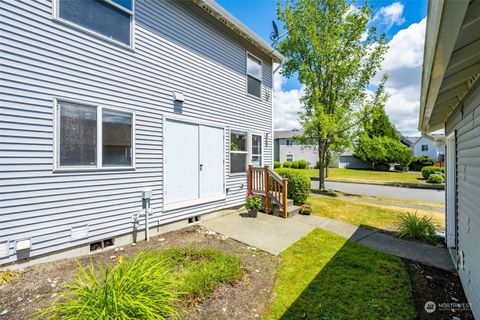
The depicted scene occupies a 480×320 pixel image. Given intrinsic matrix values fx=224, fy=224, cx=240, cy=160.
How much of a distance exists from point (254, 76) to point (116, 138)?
5339 millimetres

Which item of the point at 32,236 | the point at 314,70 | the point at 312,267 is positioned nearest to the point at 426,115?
the point at 312,267

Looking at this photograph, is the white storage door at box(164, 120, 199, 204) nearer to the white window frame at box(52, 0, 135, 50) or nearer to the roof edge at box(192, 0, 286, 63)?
the white window frame at box(52, 0, 135, 50)

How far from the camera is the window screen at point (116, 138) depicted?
4.29 m

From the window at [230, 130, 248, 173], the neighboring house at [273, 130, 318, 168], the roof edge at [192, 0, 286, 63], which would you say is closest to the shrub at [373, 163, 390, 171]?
the neighboring house at [273, 130, 318, 168]

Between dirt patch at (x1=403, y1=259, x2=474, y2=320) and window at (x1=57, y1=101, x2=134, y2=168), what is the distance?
537 centimetres

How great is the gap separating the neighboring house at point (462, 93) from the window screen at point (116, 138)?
476cm

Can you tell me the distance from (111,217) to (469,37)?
5464mm

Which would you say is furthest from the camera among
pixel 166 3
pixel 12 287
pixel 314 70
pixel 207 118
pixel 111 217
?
pixel 314 70

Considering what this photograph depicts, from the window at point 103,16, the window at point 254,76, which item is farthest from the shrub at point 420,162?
the window at point 103,16

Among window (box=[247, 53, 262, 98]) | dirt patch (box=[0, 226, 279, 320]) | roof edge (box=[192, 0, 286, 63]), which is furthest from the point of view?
window (box=[247, 53, 262, 98])

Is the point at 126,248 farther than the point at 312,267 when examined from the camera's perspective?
Yes

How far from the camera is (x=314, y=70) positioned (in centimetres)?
1287

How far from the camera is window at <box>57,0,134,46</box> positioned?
3914 millimetres

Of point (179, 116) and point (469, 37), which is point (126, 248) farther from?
point (469, 37)
